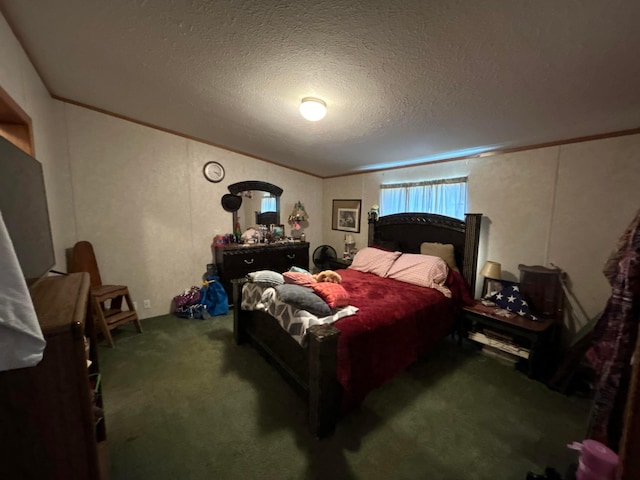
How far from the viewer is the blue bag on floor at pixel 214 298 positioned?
3404 millimetres

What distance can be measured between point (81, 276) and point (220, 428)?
1296 millimetres

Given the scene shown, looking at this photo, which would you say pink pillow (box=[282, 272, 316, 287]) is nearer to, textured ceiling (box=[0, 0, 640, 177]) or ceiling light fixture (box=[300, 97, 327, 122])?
ceiling light fixture (box=[300, 97, 327, 122])

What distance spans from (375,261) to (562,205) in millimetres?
1911

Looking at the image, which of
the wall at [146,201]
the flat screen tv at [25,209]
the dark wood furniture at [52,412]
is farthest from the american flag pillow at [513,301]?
the wall at [146,201]

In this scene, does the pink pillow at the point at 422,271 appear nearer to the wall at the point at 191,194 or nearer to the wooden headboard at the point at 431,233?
the wooden headboard at the point at 431,233

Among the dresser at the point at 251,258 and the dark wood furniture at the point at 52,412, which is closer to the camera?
the dark wood furniture at the point at 52,412

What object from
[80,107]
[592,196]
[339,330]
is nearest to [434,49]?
[339,330]

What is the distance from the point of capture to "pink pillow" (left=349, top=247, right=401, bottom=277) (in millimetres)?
3102

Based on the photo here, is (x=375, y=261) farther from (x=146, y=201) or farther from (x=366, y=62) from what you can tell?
(x=146, y=201)

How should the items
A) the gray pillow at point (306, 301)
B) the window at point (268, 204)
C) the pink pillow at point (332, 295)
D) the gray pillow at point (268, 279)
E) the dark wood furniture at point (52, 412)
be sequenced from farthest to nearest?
the window at point (268, 204) < the gray pillow at point (268, 279) < the pink pillow at point (332, 295) < the gray pillow at point (306, 301) < the dark wood furniture at point (52, 412)

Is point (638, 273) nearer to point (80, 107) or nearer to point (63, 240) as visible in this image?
point (63, 240)

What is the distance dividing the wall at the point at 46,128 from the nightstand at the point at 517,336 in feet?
13.1

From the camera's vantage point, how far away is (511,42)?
129 centimetres

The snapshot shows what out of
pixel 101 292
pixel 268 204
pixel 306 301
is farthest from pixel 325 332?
pixel 268 204
